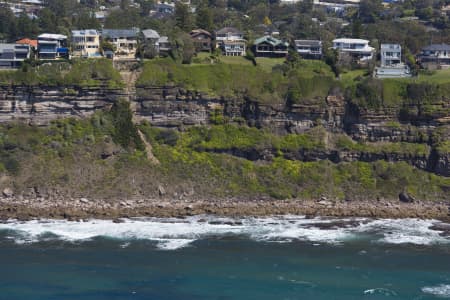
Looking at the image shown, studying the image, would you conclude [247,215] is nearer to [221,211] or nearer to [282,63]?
[221,211]

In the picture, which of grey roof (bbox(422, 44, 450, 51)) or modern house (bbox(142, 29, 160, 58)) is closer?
modern house (bbox(142, 29, 160, 58))

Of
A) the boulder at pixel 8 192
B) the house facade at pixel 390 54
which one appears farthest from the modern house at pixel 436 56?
the boulder at pixel 8 192

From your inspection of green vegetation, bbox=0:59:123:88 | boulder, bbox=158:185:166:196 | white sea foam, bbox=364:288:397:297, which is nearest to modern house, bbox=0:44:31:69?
green vegetation, bbox=0:59:123:88

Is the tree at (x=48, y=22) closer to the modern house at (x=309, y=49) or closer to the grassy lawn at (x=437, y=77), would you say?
the modern house at (x=309, y=49)

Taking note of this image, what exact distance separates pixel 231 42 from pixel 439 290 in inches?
1628

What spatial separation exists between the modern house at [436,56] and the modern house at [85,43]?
106ft

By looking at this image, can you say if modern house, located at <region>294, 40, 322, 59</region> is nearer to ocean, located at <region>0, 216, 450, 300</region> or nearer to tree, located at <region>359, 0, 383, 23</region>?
ocean, located at <region>0, 216, 450, 300</region>

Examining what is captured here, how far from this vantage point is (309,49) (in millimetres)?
78938

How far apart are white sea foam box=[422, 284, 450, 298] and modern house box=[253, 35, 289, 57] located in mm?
38721

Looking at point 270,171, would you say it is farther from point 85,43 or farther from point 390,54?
point 85,43

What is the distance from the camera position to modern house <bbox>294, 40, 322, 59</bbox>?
3105 inches

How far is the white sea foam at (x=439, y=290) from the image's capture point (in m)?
44.4

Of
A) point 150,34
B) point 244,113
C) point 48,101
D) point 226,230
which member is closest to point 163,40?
point 150,34

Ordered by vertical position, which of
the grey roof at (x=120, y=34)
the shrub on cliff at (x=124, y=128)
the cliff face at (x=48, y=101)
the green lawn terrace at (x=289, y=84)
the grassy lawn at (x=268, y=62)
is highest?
the grey roof at (x=120, y=34)
